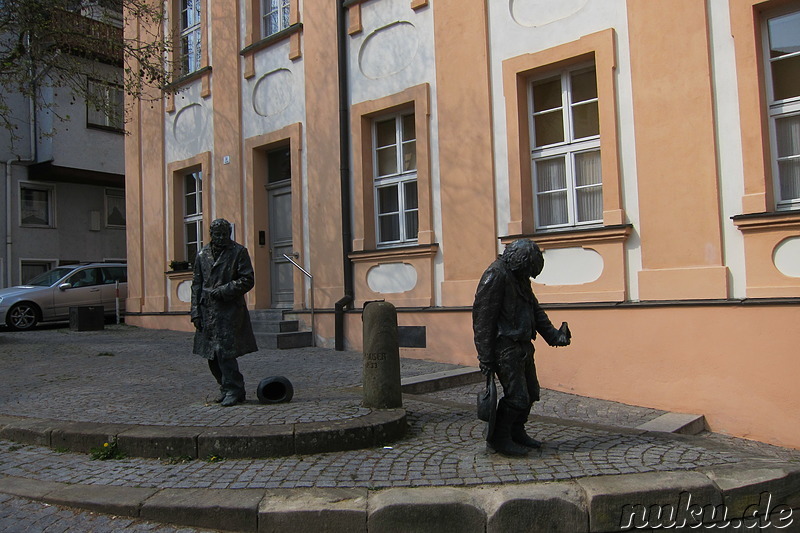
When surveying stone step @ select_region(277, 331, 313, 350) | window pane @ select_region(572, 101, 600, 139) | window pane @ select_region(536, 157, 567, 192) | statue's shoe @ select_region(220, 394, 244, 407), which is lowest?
statue's shoe @ select_region(220, 394, 244, 407)

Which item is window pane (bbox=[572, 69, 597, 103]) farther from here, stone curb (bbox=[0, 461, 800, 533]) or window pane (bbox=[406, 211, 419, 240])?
stone curb (bbox=[0, 461, 800, 533])

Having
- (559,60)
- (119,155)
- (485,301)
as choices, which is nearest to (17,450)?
(485,301)

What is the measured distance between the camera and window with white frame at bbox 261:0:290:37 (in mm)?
12031

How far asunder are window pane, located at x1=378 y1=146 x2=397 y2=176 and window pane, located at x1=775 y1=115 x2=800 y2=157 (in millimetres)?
5288

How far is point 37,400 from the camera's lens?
669 cm

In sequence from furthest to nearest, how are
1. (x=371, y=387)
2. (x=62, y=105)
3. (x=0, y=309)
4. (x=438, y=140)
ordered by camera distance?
(x=62, y=105) → (x=0, y=309) → (x=438, y=140) → (x=371, y=387)

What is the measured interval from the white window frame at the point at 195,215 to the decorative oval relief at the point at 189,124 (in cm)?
75

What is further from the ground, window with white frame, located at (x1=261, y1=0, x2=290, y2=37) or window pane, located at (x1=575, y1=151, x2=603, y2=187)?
window with white frame, located at (x1=261, y1=0, x2=290, y2=37)

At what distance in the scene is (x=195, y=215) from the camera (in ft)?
46.0

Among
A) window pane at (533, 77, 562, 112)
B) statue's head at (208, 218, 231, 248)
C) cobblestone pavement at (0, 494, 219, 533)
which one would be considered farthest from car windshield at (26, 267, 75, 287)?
cobblestone pavement at (0, 494, 219, 533)

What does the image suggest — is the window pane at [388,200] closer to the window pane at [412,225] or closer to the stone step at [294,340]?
the window pane at [412,225]

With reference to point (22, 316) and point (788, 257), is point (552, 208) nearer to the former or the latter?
point (788, 257)

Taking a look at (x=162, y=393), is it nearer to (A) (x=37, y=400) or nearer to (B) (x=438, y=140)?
(A) (x=37, y=400)

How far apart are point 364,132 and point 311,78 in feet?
5.21
